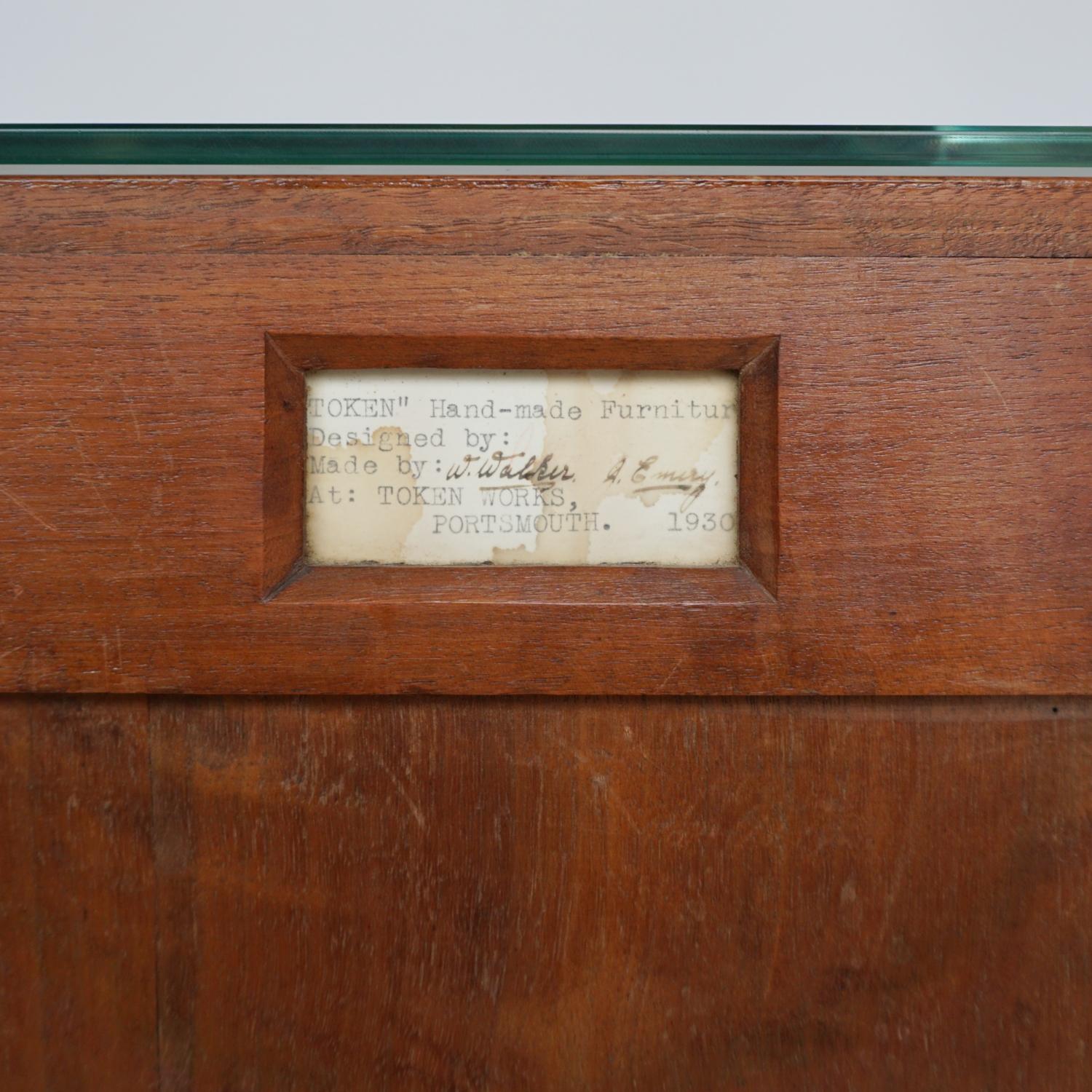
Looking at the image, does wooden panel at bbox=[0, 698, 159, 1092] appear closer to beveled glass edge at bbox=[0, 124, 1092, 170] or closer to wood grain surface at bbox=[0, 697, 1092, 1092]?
wood grain surface at bbox=[0, 697, 1092, 1092]

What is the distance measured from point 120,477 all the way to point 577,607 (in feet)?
0.62

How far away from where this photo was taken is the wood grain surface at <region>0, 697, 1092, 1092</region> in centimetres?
35

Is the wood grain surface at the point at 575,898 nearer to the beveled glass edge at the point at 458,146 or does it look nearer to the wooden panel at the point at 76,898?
the wooden panel at the point at 76,898

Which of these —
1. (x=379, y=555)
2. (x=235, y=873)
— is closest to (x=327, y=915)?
(x=235, y=873)

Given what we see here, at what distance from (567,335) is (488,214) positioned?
0.19 feet

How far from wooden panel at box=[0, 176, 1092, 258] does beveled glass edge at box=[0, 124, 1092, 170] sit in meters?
0.03

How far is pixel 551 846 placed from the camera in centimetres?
36

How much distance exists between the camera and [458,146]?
1.19 feet

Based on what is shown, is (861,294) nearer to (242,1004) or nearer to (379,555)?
(379,555)

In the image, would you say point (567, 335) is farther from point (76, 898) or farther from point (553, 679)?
point (76, 898)

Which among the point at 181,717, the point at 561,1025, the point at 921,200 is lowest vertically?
the point at 561,1025

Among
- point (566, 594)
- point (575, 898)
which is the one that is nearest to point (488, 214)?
point (566, 594)
